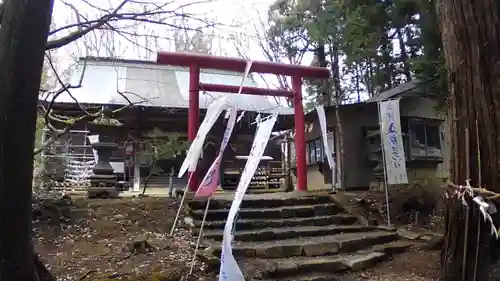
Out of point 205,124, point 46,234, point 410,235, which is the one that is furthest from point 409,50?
point 46,234

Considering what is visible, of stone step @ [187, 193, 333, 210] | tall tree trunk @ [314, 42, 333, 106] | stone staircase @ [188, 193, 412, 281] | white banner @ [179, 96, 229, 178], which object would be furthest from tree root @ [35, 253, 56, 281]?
tall tree trunk @ [314, 42, 333, 106]

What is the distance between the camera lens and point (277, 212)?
631 cm

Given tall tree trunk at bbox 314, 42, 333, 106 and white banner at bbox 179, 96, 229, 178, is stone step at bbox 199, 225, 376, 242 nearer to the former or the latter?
white banner at bbox 179, 96, 229, 178

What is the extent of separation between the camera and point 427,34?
7.16 metres

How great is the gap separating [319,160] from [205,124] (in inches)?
275

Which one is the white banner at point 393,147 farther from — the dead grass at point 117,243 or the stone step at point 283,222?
the dead grass at point 117,243

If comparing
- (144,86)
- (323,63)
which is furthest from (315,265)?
(323,63)

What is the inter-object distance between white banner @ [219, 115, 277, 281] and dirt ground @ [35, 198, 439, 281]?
3.27 ft

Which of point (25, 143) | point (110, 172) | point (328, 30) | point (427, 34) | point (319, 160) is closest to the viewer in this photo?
point (25, 143)

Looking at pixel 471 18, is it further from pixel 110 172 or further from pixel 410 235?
→ pixel 110 172

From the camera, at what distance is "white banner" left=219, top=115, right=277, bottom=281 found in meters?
3.22

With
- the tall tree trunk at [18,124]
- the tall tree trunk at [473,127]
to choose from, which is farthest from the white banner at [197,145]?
the tall tree trunk at [473,127]

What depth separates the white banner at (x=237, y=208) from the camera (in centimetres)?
322

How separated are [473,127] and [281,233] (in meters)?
3.22
